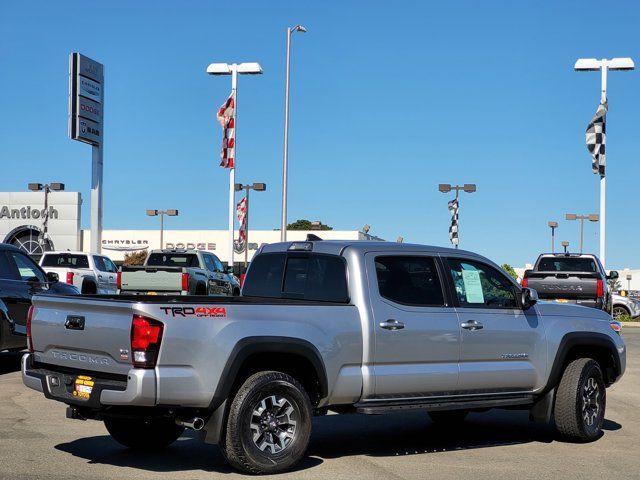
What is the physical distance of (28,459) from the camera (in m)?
7.77

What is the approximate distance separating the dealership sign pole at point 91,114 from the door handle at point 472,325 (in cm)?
2828

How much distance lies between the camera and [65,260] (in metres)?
27.7

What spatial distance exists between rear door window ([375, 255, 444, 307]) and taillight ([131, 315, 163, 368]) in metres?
2.18

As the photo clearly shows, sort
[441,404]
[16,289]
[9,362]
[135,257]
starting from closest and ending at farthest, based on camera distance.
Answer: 1. [441,404]
2. [16,289]
3. [9,362]
4. [135,257]

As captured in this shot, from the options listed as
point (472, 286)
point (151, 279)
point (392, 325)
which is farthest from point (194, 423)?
point (151, 279)

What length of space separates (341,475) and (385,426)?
9.21 feet

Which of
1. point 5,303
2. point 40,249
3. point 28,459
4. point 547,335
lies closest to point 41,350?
point 28,459

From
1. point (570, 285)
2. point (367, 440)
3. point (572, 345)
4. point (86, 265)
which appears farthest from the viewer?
point (86, 265)

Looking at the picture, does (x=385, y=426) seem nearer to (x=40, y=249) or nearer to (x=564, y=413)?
(x=564, y=413)

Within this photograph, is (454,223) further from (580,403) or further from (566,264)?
(580,403)

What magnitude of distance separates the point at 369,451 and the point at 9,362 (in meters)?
9.28

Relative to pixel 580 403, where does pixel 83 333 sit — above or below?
above

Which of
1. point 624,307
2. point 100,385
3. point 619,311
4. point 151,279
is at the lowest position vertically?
point 619,311

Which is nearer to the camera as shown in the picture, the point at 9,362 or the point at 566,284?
the point at 9,362
